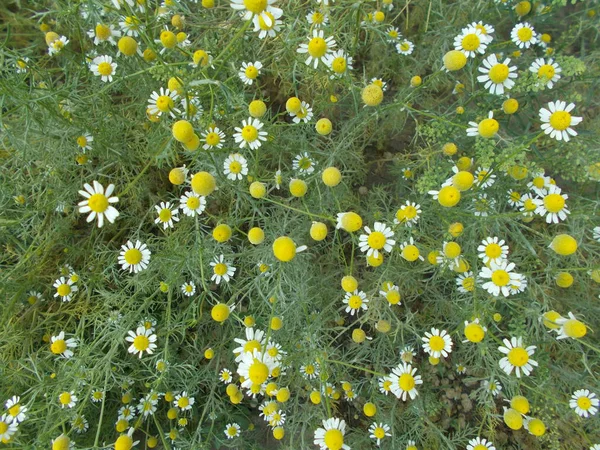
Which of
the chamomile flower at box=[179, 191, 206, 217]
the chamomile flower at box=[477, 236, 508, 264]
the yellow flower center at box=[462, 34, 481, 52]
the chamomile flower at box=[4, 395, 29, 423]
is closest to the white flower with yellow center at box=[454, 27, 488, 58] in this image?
the yellow flower center at box=[462, 34, 481, 52]

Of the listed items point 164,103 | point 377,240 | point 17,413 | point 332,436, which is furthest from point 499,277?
point 17,413

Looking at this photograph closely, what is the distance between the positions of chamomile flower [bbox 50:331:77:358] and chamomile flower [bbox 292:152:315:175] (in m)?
1.54

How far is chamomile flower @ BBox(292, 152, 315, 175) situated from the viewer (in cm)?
233

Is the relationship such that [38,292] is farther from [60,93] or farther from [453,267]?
[453,267]

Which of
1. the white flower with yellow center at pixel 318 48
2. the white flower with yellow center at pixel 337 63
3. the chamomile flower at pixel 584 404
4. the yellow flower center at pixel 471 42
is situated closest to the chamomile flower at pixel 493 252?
the chamomile flower at pixel 584 404

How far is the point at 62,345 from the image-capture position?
2.24m

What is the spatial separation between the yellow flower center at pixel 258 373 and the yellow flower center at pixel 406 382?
782 millimetres

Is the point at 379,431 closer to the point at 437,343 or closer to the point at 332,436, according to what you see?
the point at 332,436

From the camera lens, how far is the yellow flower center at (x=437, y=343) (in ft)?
7.25

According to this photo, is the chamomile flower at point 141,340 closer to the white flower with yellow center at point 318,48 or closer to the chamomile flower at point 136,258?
the chamomile flower at point 136,258

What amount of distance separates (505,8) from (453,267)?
1.70 metres

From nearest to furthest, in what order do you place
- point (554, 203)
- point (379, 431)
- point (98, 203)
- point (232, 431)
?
point (98, 203), point (554, 203), point (379, 431), point (232, 431)

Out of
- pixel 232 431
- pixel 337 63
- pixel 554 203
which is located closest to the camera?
pixel 337 63

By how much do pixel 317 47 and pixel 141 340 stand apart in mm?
1733
